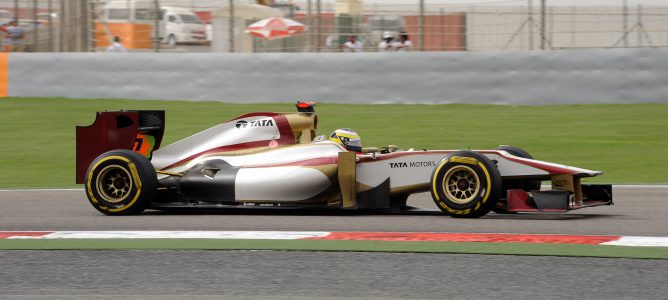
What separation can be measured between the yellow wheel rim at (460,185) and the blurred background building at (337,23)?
Result: 417 inches

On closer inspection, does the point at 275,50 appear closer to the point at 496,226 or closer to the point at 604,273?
the point at 496,226

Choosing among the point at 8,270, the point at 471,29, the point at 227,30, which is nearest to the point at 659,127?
the point at 471,29

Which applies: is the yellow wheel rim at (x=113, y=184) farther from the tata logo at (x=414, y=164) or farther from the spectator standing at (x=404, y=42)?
the spectator standing at (x=404, y=42)

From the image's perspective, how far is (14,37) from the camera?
882 inches

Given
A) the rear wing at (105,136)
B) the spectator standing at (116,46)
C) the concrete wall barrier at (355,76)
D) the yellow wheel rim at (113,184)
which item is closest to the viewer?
the yellow wheel rim at (113,184)

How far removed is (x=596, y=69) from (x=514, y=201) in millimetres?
10421

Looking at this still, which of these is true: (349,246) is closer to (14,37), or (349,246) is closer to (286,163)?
(286,163)

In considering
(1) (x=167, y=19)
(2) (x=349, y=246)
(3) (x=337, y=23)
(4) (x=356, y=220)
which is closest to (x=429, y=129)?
(3) (x=337, y=23)

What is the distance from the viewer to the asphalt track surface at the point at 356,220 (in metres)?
8.73

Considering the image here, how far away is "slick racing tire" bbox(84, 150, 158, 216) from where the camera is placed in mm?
9969

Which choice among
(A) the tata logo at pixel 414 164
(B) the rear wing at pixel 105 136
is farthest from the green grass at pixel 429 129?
(A) the tata logo at pixel 414 164

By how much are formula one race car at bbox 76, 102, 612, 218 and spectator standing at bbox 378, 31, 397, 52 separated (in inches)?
389

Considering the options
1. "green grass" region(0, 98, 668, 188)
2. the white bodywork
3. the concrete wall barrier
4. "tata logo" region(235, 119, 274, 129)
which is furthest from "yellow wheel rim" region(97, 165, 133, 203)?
the concrete wall barrier

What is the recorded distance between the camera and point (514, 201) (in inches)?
361
